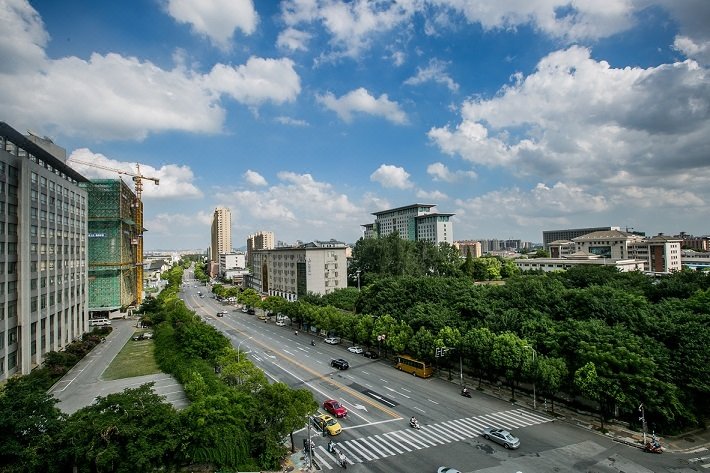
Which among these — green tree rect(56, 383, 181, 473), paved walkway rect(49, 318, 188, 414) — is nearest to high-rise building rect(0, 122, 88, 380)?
paved walkway rect(49, 318, 188, 414)

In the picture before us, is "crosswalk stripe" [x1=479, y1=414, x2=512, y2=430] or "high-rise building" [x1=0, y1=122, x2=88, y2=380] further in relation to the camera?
"high-rise building" [x1=0, y1=122, x2=88, y2=380]

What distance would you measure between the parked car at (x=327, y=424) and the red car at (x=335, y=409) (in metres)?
1.96

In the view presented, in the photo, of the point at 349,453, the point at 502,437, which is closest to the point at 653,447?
the point at 502,437

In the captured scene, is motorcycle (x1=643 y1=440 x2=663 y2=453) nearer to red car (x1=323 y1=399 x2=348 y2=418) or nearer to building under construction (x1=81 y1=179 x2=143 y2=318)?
red car (x1=323 y1=399 x2=348 y2=418)

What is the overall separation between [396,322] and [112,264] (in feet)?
259

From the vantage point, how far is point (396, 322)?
56.1 metres

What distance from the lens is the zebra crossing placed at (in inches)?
1169

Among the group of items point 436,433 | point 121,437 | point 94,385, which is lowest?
point 436,433

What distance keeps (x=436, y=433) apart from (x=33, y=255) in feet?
178

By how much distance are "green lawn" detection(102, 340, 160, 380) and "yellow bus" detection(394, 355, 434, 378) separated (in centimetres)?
3168

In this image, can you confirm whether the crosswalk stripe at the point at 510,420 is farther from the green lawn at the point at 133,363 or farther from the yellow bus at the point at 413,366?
the green lawn at the point at 133,363

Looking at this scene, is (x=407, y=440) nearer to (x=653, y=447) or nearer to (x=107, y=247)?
(x=653, y=447)

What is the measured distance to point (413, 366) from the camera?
49406 millimetres

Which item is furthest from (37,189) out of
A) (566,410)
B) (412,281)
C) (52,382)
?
(566,410)
